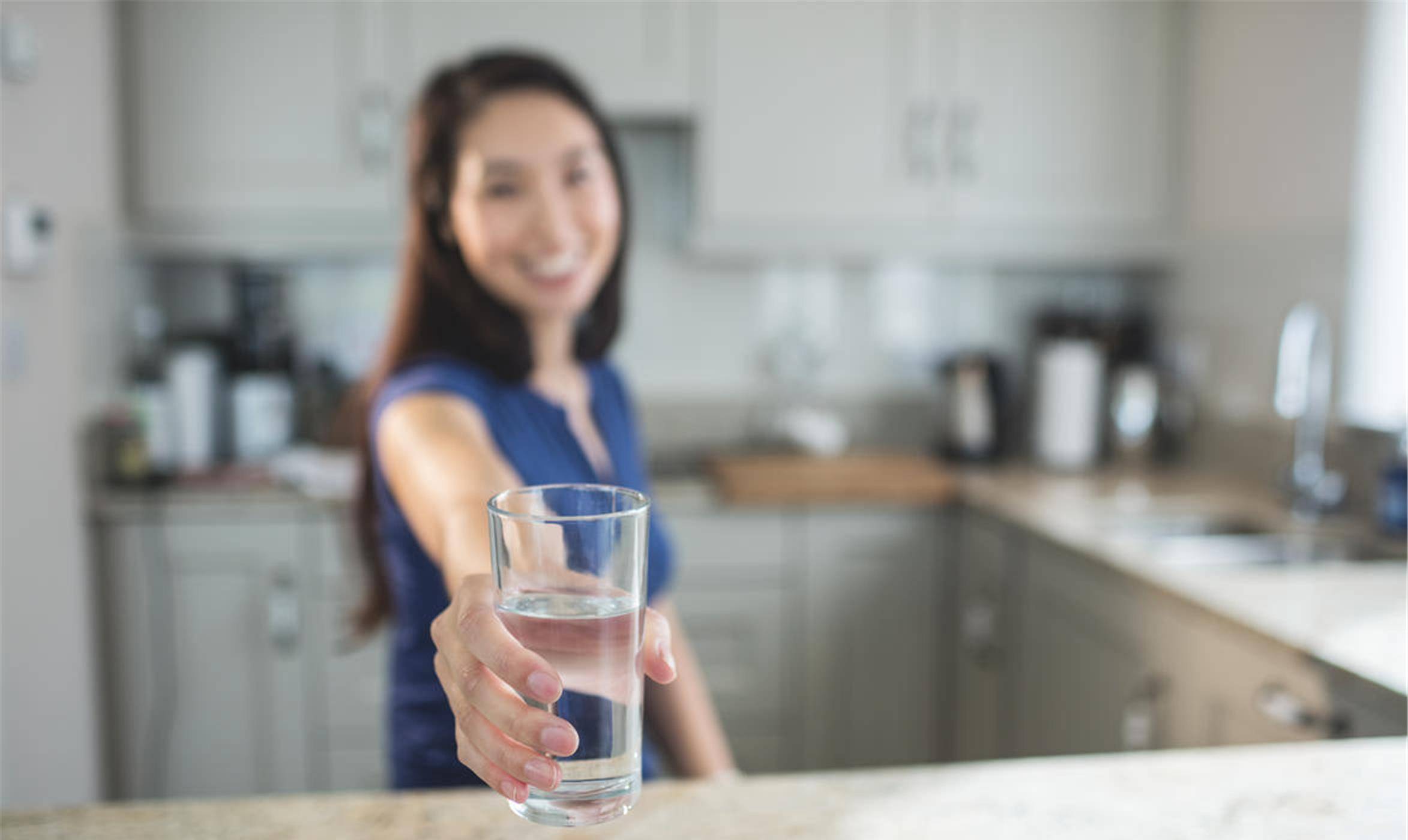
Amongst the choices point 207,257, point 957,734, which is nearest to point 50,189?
point 207,257

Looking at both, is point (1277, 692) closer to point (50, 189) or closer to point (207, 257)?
point (50, 189)

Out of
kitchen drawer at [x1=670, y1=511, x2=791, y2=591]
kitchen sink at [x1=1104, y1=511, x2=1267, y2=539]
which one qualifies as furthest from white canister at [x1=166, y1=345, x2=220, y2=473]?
kitchen sink at [x1=1104, y1=511, x2=1267, y2=539]

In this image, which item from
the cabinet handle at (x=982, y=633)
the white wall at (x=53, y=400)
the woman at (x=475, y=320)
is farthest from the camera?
the cabinet handle at (x=982, y=633)

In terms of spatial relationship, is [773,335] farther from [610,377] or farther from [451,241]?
[451,241]

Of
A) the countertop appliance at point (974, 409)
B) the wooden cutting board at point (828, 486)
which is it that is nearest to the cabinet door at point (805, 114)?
the countertop appliance at point (974, 409)

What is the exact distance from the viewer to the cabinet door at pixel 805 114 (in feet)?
7.25

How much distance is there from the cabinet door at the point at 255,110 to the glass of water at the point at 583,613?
1996 mm

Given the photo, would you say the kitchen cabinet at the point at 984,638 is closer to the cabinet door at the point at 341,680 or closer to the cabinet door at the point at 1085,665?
the cabinet door at the point at 1085,665

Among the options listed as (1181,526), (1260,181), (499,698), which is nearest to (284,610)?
(1181,526)

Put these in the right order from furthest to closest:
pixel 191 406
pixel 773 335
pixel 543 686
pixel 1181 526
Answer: pixel 773 335
pixel 191 406
pixel 1181 526
pixel 543 686

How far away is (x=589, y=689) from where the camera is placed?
33 cm

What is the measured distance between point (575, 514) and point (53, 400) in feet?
6.07

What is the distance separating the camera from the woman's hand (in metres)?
0.32

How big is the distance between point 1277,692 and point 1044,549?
638 millimetres
